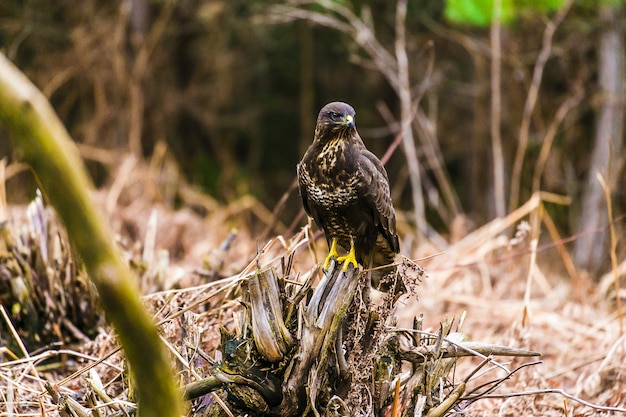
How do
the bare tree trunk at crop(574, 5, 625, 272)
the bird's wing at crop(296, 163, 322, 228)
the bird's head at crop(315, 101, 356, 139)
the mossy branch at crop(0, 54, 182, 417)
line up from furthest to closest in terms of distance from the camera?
the bare tree trunk at crop(574, 5, 625, 272)
the bird's wing at crop(296, 163, 322, 228)
the bird's head at crop(315, 101, 356, 139)
the mossy branch at crop(0, 54, 182, 417)

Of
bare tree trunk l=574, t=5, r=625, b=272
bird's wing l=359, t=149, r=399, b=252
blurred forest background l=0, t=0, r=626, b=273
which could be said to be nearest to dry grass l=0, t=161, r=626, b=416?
bird's wing l=359, t=149, r=399, b=252

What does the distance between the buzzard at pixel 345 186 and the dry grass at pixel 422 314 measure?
152 mm

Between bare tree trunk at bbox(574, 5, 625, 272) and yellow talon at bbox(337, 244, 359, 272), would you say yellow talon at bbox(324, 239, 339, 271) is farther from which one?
bare tree trunk at bbox(574, 5, 625, 272)

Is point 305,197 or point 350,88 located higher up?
point 305,197

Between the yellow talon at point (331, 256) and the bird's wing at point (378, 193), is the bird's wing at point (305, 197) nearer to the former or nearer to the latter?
the yellow talon at point (331, 256)

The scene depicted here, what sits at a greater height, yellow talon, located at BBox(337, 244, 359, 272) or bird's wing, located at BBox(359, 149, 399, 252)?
bird's wing, located at BBox(359, 149, 399, 252)

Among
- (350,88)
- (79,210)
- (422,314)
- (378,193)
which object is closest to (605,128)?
(378,193)

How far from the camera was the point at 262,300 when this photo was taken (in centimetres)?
195

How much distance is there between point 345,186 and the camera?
235 cm

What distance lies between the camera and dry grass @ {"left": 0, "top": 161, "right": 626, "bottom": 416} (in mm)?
2186

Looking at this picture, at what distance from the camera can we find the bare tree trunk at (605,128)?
5805 mm

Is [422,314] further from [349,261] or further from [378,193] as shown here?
[378,193]

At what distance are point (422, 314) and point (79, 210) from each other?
4.25 ft

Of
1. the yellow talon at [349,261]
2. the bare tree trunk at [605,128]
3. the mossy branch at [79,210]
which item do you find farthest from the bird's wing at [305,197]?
the bare tree trunk at [605,128]
